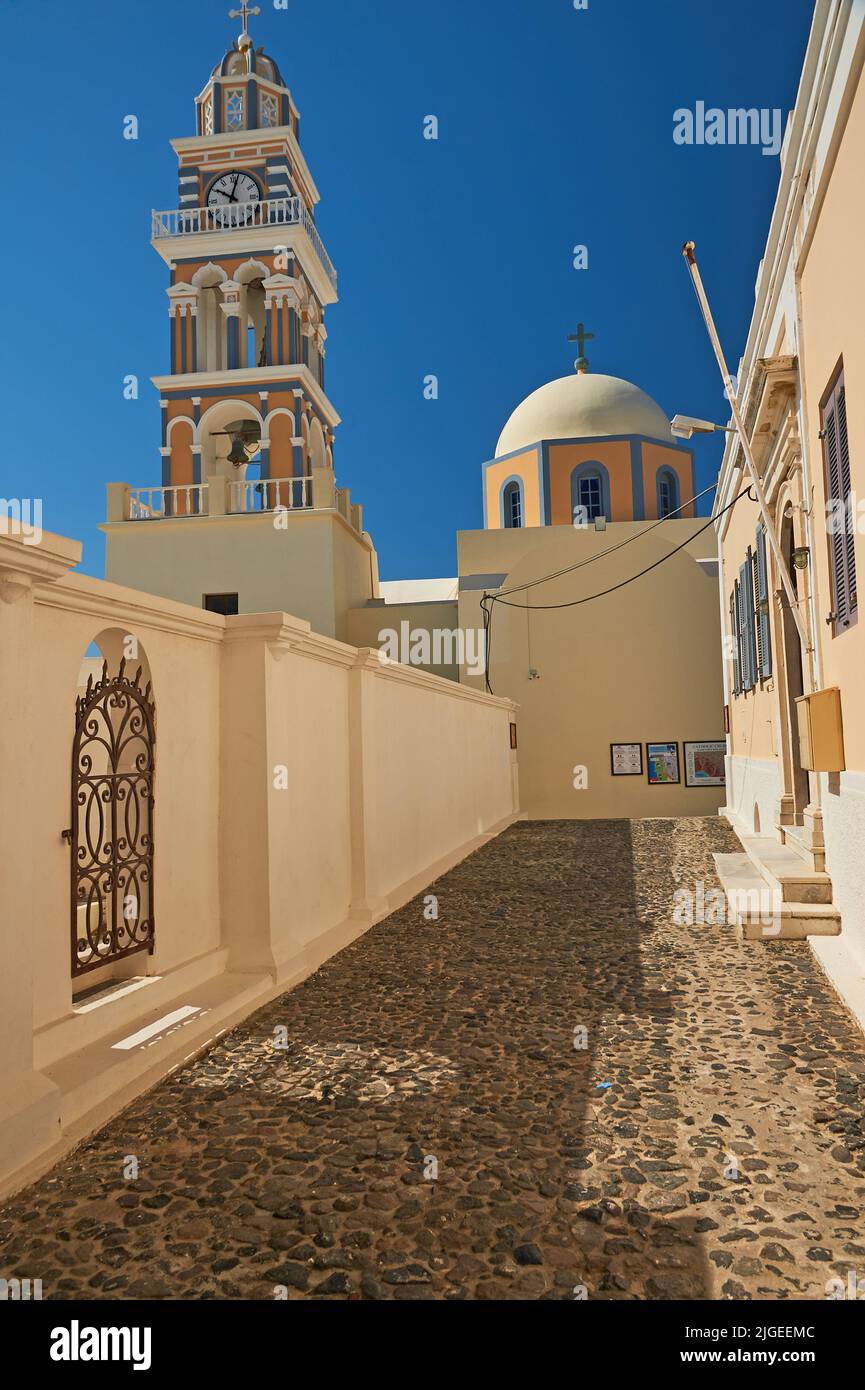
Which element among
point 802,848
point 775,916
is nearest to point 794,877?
point 775,916

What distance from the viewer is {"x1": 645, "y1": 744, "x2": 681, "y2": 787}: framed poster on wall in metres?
18.4

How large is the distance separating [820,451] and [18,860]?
5.51m

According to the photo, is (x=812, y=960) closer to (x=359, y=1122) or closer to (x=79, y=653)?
(x=359, y=1122)

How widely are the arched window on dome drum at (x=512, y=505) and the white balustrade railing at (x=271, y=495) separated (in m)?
6.19

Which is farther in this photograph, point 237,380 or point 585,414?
point 585,414

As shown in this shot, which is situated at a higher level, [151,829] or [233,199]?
[233,199]

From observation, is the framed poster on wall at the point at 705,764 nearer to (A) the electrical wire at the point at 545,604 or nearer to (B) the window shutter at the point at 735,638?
(A) the electrical wire at the point at 545,604

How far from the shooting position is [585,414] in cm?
2309

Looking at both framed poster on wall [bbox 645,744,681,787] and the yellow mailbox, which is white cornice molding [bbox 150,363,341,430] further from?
the yellow mailbox

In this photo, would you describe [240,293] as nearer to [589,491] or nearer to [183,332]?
[183,332]

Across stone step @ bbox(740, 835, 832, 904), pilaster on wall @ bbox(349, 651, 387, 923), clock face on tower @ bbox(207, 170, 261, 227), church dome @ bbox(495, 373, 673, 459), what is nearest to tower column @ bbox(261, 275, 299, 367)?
clock face on tower @ bbox(207, 170, 261, 227)

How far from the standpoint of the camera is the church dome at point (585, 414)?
22922mm

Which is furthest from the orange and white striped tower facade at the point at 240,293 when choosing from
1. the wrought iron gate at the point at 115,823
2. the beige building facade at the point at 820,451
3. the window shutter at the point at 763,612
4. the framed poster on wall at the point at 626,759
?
the wrought iron gate at the point at 115,823

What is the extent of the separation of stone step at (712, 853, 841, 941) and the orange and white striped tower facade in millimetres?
13504
